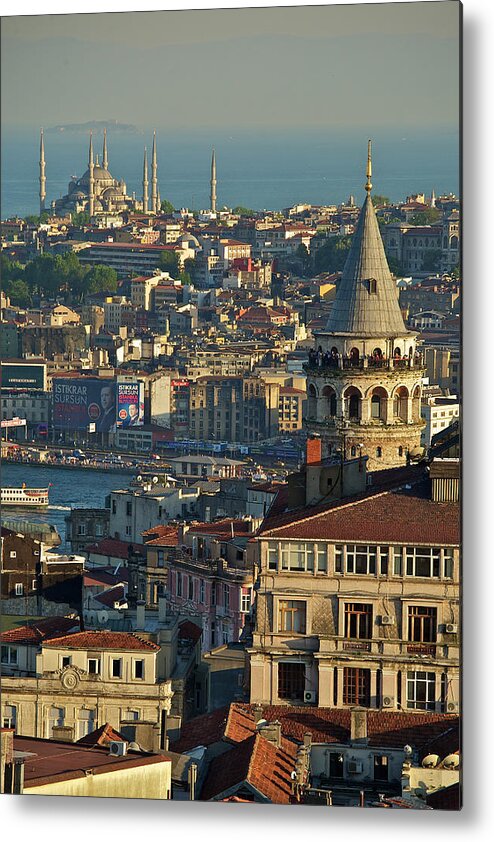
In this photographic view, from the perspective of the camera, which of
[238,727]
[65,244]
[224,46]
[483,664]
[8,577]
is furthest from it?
[65,244]

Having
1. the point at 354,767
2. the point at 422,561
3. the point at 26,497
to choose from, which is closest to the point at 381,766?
the point at 354,767

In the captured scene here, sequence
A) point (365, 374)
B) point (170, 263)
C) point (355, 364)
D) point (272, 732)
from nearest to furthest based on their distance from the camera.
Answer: point (272, 732)
point (365, 374)
point (355, 364)
point (170, 263)

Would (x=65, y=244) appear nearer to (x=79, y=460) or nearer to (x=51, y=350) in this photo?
(x=51, y=350)

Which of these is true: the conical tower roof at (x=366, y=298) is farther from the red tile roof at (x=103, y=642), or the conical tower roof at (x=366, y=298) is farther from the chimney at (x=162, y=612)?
the red tile roof at (x=103, y=642)

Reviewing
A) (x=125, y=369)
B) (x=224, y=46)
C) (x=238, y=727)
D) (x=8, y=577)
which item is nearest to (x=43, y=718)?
(x=238, y=727)

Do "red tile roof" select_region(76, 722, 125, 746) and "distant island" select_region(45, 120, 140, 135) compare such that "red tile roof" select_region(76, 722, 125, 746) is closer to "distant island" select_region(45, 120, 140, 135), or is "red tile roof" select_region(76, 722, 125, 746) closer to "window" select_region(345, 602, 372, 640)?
"window" select_region(345, 602, 372, 640)

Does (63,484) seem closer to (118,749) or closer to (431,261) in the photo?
(431,261)
